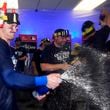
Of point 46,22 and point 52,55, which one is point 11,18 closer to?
point 52,55

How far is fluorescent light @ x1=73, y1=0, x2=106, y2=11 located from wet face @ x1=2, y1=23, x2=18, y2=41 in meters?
7.71

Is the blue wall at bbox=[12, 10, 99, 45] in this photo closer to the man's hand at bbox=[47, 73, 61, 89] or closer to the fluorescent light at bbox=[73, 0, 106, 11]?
the fluorescent light at bbox=[73, 0, 106, 11]

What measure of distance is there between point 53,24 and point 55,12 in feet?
1.49

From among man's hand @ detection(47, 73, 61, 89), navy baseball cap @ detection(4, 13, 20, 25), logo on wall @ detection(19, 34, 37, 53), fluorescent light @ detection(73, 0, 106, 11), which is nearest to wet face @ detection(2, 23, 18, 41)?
navy baseball cap @ detection(4, 13, 20, 25)

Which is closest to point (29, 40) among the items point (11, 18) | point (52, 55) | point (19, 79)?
point (52, 55)

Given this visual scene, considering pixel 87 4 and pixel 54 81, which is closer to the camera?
pixel 54 81

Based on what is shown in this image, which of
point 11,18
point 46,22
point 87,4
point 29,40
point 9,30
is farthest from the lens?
point 46,22

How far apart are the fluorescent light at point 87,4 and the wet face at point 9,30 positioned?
7710 millimetres

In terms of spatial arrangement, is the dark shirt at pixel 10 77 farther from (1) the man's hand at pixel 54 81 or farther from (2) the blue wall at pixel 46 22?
(2) the blue wall at pixel 46 22

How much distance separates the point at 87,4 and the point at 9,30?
8442mm

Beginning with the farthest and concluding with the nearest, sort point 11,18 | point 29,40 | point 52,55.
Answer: point 29,40 < point 52,55 < point 11,18

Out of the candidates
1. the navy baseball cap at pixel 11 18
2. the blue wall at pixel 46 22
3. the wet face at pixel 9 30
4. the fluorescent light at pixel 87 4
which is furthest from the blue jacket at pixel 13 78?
the blue wall at pixel 46 22

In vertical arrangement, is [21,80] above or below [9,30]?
below

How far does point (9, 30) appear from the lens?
2.35 m
